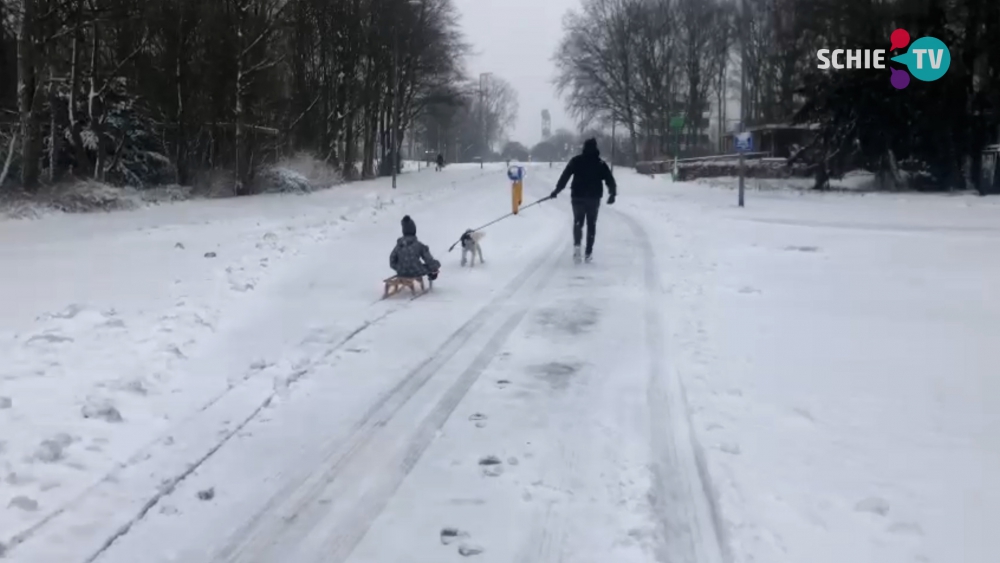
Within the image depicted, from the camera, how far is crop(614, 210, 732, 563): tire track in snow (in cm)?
444

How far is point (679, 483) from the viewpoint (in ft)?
17.2

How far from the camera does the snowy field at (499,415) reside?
4602 mm

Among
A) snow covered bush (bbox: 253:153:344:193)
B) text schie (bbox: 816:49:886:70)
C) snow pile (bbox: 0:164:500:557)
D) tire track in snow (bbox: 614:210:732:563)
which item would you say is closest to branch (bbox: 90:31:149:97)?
snow covered bush (bbox: 253:153:344:193)

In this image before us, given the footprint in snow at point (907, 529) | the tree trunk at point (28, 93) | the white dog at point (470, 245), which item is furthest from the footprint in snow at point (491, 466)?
the tree trunk at point (28, 93)

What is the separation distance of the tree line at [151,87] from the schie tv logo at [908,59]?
22.1 m

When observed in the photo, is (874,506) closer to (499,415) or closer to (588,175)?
(499,415)

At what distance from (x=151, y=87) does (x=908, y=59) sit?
29.7 meters

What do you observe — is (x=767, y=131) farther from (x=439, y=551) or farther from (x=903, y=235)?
(x=439, y=551)

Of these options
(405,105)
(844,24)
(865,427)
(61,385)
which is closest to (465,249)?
(61,385)

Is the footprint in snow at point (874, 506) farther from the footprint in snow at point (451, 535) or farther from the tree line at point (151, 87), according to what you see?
the tree line at point (151, 87)

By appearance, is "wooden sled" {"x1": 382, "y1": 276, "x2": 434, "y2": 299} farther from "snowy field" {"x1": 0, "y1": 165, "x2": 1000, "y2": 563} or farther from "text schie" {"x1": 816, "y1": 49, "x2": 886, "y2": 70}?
"text schie" {"x1": 816, "y1": 49, "x2": 886, "y2": 70}

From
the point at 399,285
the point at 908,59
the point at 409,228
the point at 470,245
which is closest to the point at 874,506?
the point at 399,285

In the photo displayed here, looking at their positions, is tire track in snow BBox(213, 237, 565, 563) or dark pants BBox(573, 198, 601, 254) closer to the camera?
tire track in snow BBox(213, 237, 565, 563)

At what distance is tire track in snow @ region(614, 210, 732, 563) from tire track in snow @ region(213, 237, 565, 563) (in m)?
1.45
